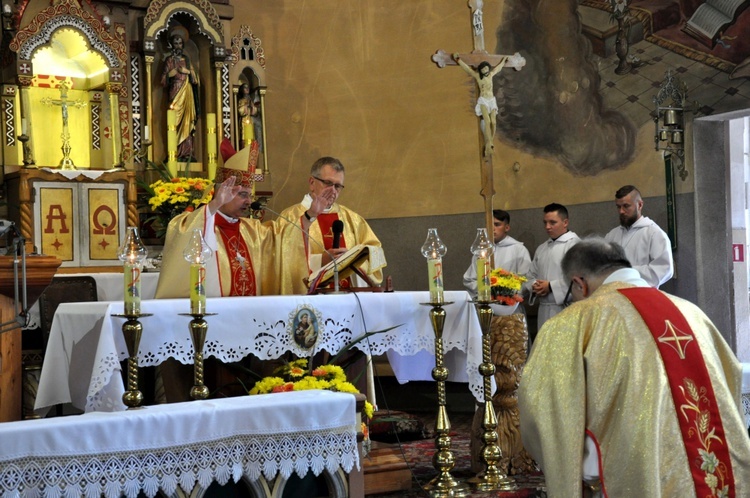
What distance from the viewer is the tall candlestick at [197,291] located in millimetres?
4094

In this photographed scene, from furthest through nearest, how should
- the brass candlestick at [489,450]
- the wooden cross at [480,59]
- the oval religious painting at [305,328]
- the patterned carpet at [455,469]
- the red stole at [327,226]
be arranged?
the wooden cross at [480,59]
the red stole at [327,226]
the patterned carpet at [455,469]
the brass candlestick at [489,450]
the oval religious painting at [305,328]

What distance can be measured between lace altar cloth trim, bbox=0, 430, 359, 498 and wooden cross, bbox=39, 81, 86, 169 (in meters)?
5.25

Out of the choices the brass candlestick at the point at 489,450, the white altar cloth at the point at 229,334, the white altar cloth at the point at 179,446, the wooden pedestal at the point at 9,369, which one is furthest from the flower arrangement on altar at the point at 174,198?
the white altar cloth at the point at 179,446

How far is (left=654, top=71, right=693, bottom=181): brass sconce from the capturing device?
8.12m

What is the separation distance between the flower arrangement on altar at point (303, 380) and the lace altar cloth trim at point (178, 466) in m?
0.90

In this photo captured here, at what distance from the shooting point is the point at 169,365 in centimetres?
500

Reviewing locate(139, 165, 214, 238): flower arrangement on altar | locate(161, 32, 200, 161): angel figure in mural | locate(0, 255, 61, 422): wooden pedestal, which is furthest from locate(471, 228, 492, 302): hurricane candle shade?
locate(161, 32, 200, 161): angel figure in mural

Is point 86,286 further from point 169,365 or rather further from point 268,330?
point 268,330

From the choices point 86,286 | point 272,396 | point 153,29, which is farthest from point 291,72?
point 272,396

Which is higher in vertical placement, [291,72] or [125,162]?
[291,72]

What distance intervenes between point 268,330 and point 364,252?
2.54ft

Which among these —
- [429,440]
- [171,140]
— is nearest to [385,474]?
[429,440]

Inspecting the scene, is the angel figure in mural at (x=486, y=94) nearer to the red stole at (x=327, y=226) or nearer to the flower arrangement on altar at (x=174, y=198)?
the red stole at (x=327, y=226)

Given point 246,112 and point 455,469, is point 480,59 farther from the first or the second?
point 246,112
